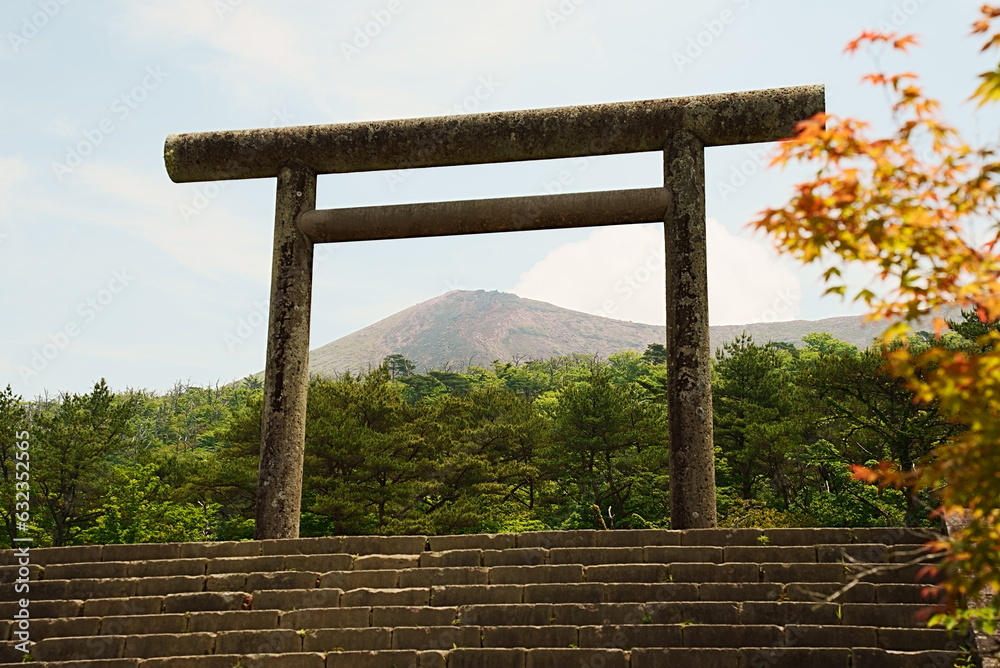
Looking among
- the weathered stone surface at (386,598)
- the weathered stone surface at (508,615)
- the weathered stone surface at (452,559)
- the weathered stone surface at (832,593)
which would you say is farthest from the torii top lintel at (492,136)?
the weathered stone surface at (508,615)

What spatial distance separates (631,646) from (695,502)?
1.88 metres

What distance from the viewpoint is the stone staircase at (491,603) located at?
520 centimetres

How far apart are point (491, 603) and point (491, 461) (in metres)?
21.4

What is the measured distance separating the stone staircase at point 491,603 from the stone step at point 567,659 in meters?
0.01

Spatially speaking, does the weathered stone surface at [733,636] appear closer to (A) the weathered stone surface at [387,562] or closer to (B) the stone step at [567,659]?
(B) the stone step at [567,659]

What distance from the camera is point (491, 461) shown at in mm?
27047

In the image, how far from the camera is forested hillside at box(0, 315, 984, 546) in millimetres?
20375

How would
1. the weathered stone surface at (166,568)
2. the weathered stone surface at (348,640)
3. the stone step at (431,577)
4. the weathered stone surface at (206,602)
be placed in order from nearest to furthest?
the weathered stone surface at (348,640) < the stone step at (431,577) < the weathered stone surface at (206,602) < the weathered stone surface at (166,568)

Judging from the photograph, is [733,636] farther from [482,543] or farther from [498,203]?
[498,203]

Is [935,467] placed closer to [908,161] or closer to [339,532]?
[908,161]

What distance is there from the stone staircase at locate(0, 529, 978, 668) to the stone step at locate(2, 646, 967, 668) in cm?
1

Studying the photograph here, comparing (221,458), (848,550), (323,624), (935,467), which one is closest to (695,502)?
(848,550)

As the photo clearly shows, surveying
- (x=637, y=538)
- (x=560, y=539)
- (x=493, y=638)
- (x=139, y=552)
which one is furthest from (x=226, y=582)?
(x=637, y=538)

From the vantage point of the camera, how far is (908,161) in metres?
3.04
